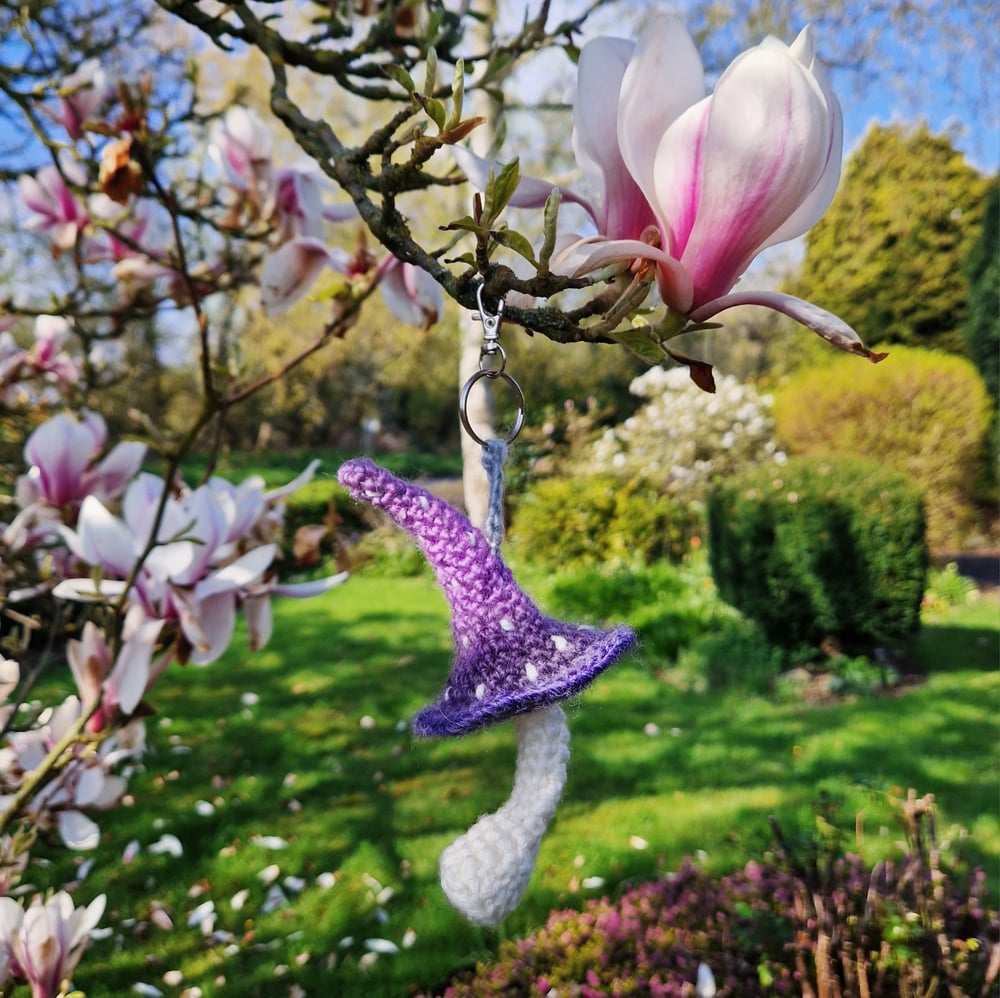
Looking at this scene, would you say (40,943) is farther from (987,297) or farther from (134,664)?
(987,297)

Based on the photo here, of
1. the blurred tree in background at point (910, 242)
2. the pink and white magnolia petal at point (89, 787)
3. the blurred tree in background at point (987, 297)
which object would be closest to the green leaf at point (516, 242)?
the pink and white magnolia petal at point (89, 787)

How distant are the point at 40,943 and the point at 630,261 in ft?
3.29

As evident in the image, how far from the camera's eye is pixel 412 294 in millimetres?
1318

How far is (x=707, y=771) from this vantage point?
3699mm

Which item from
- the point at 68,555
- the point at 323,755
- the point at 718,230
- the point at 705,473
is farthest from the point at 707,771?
the point at 705,473

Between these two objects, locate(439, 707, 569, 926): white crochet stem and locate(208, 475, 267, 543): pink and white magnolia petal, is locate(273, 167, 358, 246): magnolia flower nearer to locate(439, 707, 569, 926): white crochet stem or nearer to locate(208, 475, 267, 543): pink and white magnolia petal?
locate(208, 475, 267, 543): pink and white magnolia petal

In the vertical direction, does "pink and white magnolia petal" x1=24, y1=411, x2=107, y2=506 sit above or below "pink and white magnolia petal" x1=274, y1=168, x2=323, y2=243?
below

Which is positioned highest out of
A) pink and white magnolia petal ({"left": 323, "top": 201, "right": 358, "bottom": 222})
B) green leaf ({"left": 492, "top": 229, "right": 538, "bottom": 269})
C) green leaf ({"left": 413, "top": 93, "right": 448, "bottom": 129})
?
pink and white magnolia petal ({"left": 323, "top": 201, "right": 358, "bottom": 222})

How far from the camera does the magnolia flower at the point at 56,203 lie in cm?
157

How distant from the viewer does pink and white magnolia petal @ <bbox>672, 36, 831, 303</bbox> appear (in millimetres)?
562

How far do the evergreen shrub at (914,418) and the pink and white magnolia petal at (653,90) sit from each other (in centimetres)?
792

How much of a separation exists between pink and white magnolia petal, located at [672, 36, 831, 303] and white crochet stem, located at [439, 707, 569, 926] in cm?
45

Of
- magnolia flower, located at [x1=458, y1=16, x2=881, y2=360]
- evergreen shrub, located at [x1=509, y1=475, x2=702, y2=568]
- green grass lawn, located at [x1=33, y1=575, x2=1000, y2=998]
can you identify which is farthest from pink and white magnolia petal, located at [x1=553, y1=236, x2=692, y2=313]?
evergreen shrub, located at [x1=509, y1=475, x2=702, y2=568]

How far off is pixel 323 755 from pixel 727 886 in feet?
7.20
